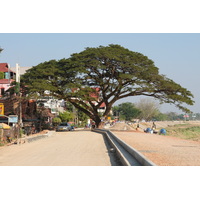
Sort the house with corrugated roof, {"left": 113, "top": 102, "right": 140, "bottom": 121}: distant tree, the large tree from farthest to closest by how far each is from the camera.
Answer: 1. {"left": 113, "top": 102, "right": 140, "bottom": 121}: distant tree
2. the house with corrugated roof
3. the large tree

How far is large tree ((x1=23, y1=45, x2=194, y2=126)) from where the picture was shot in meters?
42.7

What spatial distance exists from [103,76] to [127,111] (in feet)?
339

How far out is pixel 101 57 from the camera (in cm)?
4291

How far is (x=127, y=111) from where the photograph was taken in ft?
486

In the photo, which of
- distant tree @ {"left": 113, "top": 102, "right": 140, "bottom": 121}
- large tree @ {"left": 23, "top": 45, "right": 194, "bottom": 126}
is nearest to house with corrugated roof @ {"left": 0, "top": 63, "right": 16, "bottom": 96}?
large tree @ {"left": 23, "top": 45, "right": 194, "bottom": 126}

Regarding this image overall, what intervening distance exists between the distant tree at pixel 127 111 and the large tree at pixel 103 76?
331ft

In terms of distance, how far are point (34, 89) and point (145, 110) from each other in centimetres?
11630

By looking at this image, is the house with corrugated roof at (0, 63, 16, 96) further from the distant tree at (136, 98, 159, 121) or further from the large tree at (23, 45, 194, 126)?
the distant tree at (136, 98, 159, 121)

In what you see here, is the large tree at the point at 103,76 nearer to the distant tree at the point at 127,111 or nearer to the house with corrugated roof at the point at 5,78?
the house with corrugated roof at the point at 5,78

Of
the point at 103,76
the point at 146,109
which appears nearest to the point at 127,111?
the point at 146,109

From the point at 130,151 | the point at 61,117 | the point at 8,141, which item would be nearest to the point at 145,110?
the point at 61,117

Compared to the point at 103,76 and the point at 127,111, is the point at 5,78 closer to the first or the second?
the point at 103,76

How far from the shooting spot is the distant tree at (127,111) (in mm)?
146938

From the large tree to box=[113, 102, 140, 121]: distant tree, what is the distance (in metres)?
101
